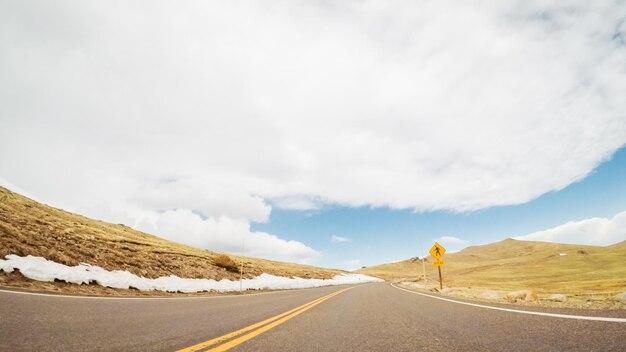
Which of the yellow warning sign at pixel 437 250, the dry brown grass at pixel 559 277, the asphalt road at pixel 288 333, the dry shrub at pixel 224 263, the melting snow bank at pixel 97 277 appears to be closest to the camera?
the asphalt road at pixel 288 333

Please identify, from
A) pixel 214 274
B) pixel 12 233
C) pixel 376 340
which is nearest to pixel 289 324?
pixel 376 340

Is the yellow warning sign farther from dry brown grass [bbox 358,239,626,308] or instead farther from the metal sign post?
dry brown grass [bbox 358,239,626,308]

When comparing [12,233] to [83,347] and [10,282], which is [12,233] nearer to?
[10,282]

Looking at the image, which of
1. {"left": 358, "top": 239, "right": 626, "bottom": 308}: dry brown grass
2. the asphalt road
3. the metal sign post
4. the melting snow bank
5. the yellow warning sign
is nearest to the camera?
the asphalt road

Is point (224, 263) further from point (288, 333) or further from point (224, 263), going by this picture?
point (288, 333)

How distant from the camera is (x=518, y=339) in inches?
166

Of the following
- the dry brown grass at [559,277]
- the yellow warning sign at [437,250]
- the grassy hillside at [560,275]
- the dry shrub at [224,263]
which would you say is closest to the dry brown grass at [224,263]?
the dry shrub at [224,263]

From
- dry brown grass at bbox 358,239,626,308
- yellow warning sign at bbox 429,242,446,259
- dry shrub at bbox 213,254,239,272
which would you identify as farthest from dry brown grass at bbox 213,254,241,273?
dry brown grass at bbox 358,239,626,308

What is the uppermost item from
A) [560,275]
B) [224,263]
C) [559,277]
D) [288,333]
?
[224,263]

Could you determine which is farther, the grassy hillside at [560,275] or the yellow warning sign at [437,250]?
the grassy hillside at [560,275]

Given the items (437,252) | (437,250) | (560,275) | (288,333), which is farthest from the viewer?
(560,275)

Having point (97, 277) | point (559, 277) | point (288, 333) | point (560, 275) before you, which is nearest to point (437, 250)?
point (288, 333)

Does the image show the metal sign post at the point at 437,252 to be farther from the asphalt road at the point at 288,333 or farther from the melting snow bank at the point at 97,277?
the asphalt road at the point at 288,333

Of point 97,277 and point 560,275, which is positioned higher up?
point 97,277
